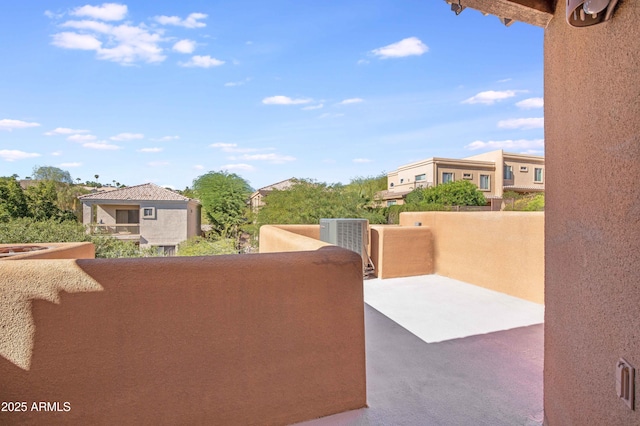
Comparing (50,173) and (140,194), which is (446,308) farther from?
(50,173)

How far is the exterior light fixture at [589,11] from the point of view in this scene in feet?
5.48

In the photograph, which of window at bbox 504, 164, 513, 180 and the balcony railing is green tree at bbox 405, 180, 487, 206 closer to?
window at bbox 504, 164, 513, 180

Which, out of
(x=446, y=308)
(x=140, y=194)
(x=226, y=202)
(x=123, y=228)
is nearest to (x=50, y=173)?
(x=140, y=194)

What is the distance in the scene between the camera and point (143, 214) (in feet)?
89.5

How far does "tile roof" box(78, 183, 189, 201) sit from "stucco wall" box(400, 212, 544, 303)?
2431 cm

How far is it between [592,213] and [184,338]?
9.61 ft

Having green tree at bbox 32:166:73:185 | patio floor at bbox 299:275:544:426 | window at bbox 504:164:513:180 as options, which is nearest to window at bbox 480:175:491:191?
window at bbox 504:164:513:180

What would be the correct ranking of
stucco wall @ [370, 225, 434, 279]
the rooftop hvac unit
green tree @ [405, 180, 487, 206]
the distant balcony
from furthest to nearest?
the distant balcony, green tree @ [405, 180, 487, 206], stucco wall @ [370, 225, 434, 279], the rooftop hvac unit

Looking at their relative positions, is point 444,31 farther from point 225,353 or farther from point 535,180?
point 535,180

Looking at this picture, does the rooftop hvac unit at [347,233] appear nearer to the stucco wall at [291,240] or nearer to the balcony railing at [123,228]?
the stucco wall at [291,240]

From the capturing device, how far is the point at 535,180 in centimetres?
3531

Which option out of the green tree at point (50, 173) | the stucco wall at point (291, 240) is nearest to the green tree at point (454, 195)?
the stucco wall at point (291, 240)

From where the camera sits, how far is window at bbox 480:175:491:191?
108ft

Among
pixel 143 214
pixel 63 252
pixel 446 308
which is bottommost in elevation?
pixel 446 308
